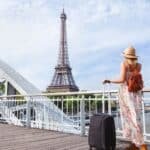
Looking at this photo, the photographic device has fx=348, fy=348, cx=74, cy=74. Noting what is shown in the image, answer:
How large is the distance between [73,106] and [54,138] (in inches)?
60.0

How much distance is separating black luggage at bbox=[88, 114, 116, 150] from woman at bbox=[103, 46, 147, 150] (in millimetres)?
340

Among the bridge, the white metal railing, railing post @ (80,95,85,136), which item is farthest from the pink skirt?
railing post @ (80,95,85,136)

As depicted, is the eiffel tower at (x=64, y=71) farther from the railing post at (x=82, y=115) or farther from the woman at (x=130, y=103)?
the woman at (x=130, y=103)

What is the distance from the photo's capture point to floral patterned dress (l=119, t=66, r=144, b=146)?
13.5 ft

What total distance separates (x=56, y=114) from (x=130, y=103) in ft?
16.0

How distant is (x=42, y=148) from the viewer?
5012 mm

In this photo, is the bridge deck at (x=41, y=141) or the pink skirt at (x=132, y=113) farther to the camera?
the bridge deck at (x=41, y=141)

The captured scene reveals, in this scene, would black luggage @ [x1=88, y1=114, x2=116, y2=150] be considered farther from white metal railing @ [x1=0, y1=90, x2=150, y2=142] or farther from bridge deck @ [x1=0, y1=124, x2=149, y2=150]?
white metal railing @ [x1=0, y1=90, x2=150, y2=142]

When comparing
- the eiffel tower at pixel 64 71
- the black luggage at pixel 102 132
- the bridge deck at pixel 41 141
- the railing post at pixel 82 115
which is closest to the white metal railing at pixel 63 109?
the railing post at pixel 82 115

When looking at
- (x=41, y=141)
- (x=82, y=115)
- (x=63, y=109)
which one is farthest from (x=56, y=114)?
(x=41, y=141)

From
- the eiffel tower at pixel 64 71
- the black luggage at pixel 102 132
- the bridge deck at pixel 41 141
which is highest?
the eiffel tower at pixel 64 71

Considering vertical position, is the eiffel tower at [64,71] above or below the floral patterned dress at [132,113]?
above

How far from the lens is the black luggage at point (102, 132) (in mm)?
4492

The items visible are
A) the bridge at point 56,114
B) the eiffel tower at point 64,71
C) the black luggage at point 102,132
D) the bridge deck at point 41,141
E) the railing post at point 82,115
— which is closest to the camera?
the black luggage at point 102,132
